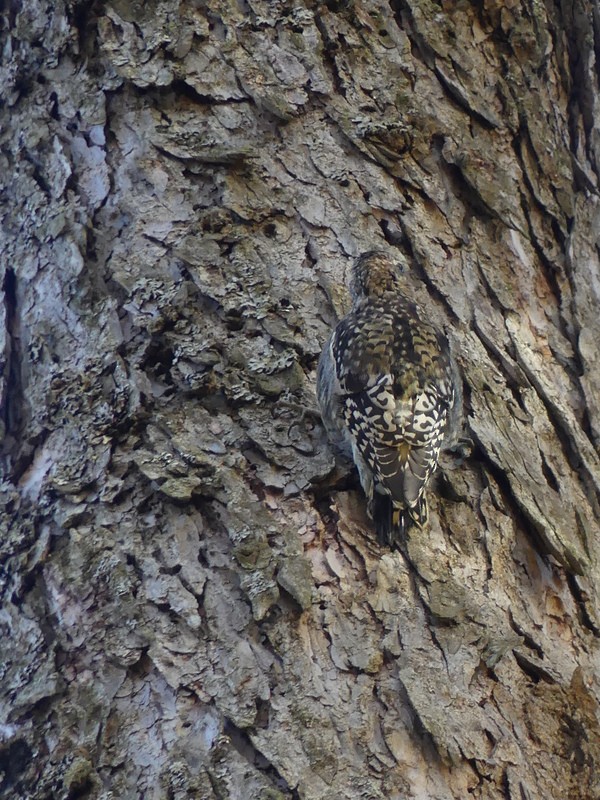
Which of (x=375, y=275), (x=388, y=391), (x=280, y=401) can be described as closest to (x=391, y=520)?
(x=280, y=401)

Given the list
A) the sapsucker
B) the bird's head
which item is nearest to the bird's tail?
the sapsucker

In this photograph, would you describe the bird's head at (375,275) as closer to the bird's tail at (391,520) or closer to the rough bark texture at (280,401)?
the rough bark texture at (280,401)

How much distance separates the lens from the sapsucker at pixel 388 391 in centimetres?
266

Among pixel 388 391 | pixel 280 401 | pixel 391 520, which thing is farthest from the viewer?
pixel 388 391

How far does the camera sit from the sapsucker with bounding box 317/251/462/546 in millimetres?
2656

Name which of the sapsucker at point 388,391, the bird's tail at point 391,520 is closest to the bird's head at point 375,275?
the sapsucker at point 388,391

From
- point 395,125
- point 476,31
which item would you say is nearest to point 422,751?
point 395,125

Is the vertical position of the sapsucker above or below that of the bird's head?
below

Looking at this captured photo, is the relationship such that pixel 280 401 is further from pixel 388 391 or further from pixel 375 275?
pixel 375 275

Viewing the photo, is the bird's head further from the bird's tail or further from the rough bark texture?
the bird's tail

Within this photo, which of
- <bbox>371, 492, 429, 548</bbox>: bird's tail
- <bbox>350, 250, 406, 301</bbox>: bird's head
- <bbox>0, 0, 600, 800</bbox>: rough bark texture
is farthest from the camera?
<bbox>350, 250, 406, 301</bbox>: bird's head

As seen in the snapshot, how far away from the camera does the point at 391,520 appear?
2.47 metres

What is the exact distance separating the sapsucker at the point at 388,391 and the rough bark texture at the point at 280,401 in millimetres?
58

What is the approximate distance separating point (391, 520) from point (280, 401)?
19.4 inches
